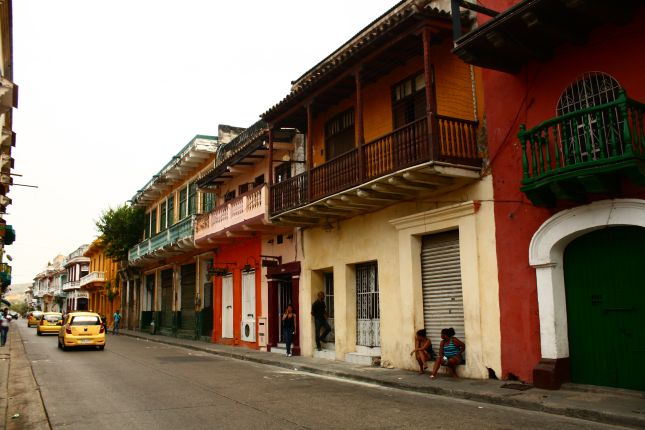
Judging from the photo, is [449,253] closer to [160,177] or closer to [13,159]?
[13,159]

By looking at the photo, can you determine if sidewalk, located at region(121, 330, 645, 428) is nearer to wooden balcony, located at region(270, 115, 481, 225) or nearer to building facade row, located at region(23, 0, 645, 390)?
building facade row, located at region(23, 0, 645, 390)

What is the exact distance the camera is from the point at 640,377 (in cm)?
855

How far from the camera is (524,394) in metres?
8.98

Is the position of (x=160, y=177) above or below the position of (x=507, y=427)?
above

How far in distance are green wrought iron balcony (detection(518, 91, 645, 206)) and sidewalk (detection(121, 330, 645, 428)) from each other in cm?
312

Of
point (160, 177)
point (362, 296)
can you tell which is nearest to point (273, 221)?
point (362, 296)

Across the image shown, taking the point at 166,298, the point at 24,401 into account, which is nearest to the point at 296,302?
the point at 24,401

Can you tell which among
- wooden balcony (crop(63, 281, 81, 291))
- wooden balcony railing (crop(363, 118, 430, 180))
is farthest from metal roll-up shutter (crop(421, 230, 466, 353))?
wooden balcony (crop(63, 281, 81, 291))

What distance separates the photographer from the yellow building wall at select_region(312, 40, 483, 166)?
12.1m

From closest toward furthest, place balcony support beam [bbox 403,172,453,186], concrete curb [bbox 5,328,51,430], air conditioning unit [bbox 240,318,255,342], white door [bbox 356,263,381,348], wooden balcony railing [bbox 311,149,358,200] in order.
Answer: concrete curb [bbox 5,328,51,430] < balcony support beam [bbox 403,172,453,186] < wooden balcony railing [bbox 311,149,358,200] < white door [bbox 356,263,381,348] < air conditioning unit [bbox 240,318,255,342]

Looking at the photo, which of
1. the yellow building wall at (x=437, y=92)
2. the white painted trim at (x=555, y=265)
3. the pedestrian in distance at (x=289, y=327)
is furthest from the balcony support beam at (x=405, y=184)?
the pedestrian in distance at (x=289, y=327)

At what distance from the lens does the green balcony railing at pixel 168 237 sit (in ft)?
83.7

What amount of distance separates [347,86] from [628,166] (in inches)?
338

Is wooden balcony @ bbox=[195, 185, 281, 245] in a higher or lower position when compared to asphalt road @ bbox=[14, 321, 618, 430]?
higher
